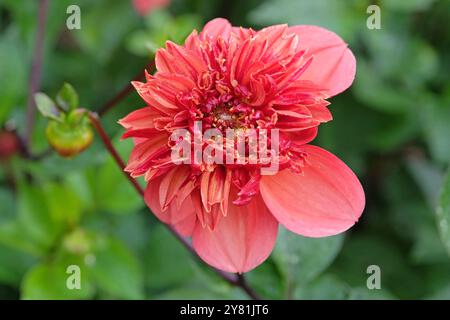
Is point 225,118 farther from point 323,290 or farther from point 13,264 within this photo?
point 13,264

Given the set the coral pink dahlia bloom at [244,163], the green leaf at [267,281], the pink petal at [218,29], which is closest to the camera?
the coral pink dahlia bloom at [244,163]

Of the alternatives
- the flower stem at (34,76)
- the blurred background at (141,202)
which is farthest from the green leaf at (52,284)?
the flower stem at (34,76)

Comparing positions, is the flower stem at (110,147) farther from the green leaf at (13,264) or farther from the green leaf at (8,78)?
the green leaf at (13,264)

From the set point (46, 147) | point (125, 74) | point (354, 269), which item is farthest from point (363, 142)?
point (46, 147)

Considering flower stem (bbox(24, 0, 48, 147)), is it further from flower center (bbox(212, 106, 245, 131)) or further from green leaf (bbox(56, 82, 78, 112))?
flower center (bbox(212, 106, 245, 131))
